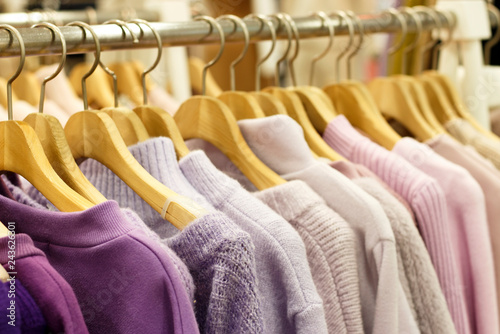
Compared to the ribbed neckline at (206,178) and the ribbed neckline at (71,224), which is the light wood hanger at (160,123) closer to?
the ribbed neckline at (206,178)

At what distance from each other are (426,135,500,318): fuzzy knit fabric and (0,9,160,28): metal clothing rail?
2.63 ft

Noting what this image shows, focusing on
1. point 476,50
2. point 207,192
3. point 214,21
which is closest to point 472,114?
point 476,50

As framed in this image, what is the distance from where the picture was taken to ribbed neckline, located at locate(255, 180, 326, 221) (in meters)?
0.75

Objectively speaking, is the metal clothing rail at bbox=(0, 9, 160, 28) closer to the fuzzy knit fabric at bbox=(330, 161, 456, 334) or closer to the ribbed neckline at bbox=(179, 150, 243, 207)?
the ribbed neckline at bbox=(179, 150, 243, 207)

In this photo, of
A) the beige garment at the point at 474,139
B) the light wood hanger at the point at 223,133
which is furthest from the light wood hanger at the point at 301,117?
the beige garment at the point at 474,139

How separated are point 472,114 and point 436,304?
20.8 inches

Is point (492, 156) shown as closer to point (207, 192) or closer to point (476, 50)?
point (476, 50)

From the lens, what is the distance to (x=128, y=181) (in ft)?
2.32

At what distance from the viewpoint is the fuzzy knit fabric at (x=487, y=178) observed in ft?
3.10

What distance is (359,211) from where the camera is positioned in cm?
78

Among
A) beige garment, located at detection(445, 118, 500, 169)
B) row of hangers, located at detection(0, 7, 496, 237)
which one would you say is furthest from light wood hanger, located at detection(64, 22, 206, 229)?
beige garment, located at detection(445, 118, 500, 169)

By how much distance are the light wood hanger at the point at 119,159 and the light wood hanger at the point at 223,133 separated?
0.51 feet

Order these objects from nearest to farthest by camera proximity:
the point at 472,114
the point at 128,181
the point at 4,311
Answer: the point at 4,311
the point at 128,181
the point at 472,114

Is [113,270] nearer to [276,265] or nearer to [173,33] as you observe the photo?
[276,265]
